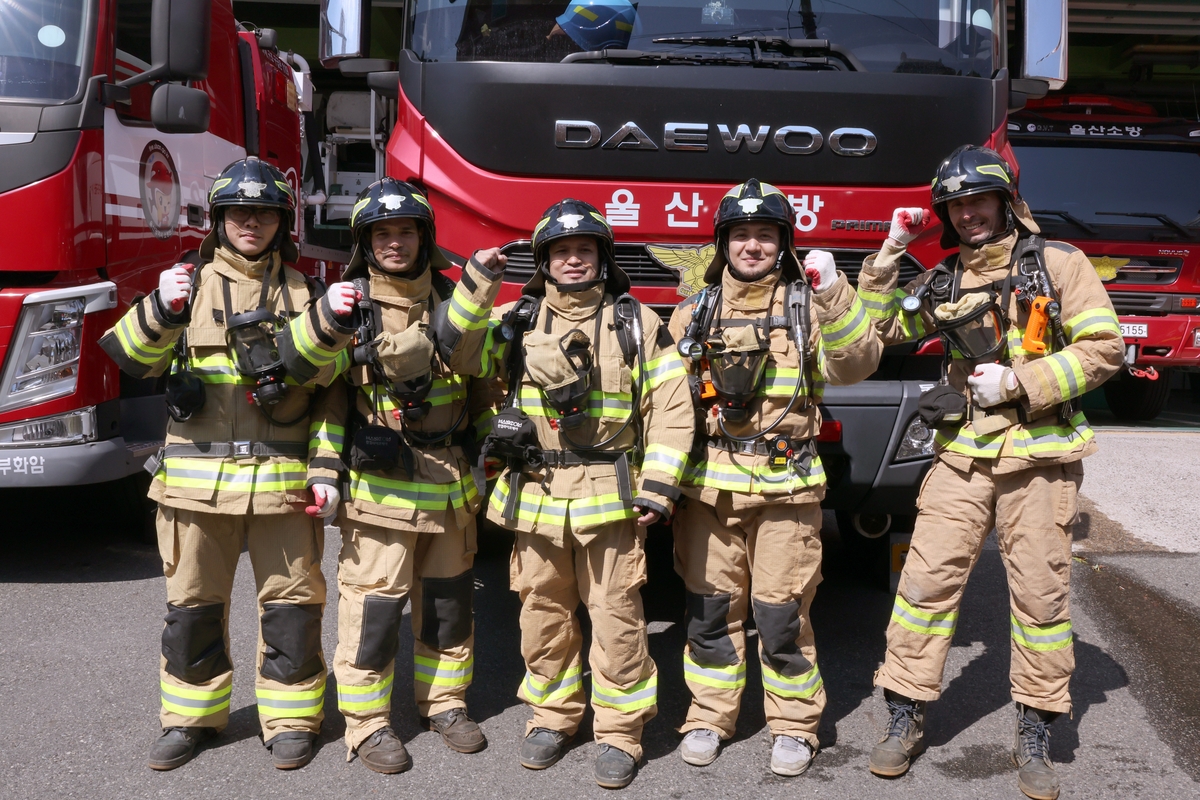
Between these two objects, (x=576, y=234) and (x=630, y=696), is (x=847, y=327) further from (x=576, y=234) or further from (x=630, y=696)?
(x=630, y=696)

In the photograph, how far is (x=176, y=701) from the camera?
3.31 meters

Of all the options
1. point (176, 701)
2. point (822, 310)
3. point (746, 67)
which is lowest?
point (176, 701)

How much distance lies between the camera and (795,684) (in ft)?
11.0

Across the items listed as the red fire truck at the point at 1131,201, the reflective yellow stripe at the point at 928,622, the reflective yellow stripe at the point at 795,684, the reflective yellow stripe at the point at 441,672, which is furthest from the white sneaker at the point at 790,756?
the red fire truck at the point at 1131,201

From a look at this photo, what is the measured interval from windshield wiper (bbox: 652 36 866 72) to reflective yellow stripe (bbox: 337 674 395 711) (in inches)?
101

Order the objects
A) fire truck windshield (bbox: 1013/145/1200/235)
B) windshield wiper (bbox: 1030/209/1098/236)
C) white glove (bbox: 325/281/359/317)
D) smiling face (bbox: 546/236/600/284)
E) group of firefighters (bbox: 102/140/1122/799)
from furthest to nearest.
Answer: fire truck windshield (bbox: 1013/145/1200/235), windshield wiper (bbox: 1030/209/1098/236), smiling face (bbox: 546/236/600/284), group of firefighters (bbox: 102/140/1122/799), white glove (bbox: 325/281/359/317)

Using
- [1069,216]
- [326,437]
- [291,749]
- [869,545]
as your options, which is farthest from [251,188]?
[1069,216]

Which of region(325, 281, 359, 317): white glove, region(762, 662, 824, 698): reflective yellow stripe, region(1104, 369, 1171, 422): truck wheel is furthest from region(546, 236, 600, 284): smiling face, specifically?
region(1104, 369, 1171, 422): truck wheel

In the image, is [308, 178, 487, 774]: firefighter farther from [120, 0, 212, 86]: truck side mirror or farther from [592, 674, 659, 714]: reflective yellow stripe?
[120, 0, 212, 86]: truck side mirror

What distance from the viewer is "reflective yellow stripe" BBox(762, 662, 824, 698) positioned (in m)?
3.35

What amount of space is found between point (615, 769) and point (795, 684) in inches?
24.7

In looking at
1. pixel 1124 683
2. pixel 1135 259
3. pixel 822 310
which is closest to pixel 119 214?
pixel 822 310

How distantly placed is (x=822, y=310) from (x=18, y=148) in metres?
3.40

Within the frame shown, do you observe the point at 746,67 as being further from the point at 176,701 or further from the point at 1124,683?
the point at 176,701
